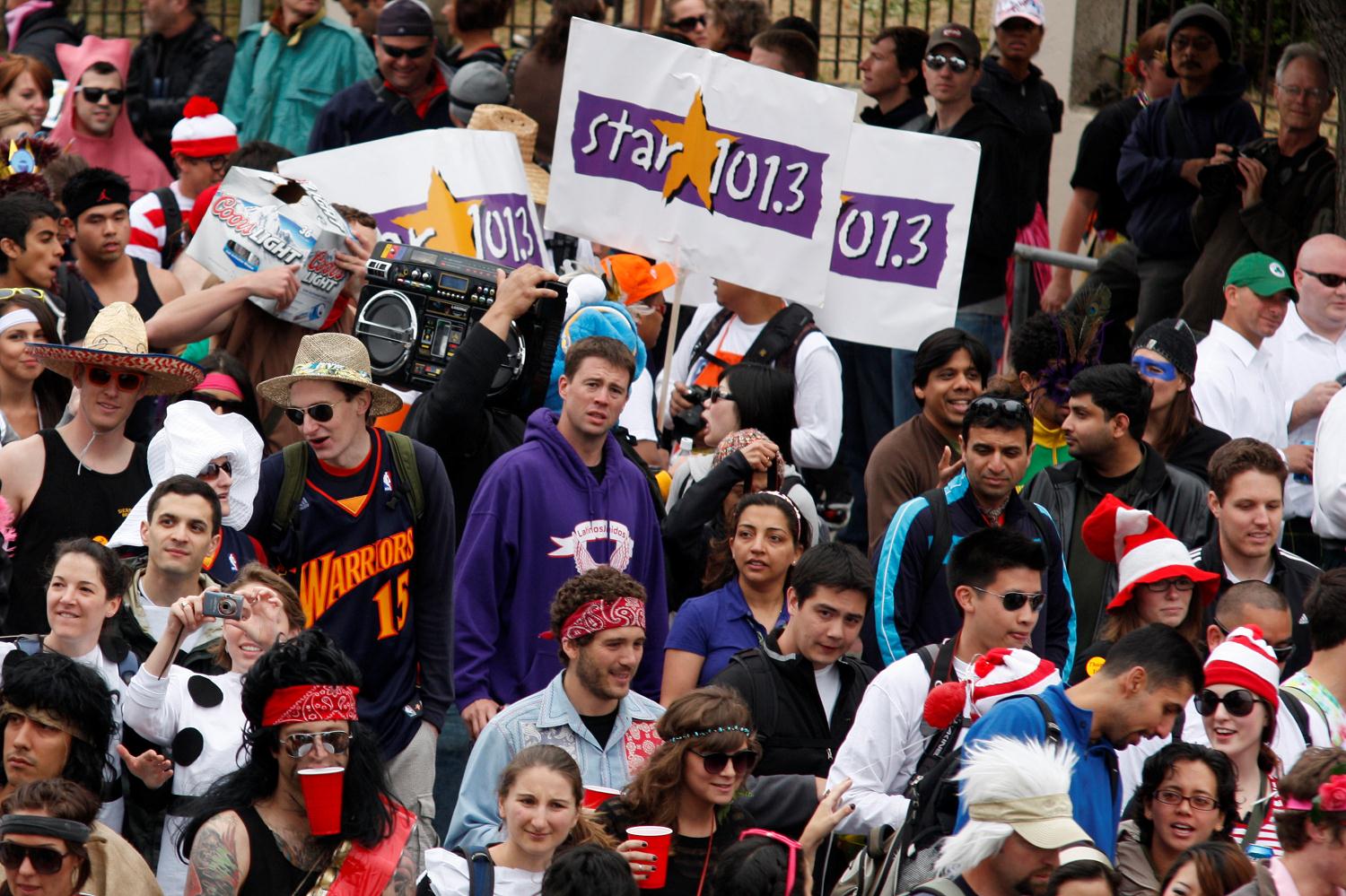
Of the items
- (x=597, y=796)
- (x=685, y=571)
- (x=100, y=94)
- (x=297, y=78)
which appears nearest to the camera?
(x=597, y=796)

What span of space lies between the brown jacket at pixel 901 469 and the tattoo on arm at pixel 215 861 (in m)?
3.21

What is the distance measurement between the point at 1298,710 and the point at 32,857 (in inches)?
150

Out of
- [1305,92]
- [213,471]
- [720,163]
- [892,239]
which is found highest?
[1305,92]

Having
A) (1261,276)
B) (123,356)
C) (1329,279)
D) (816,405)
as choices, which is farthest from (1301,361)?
(123,356)

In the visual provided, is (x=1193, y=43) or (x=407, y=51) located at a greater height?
(x=1193, y=43)

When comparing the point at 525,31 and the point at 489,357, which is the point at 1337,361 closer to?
the point at 489,357

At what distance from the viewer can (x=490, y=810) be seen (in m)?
5.87

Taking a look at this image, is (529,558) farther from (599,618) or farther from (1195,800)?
(1195,800)

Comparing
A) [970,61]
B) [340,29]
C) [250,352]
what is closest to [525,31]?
[340,29]

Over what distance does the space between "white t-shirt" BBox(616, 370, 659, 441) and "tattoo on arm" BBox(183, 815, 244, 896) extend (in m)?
3.64

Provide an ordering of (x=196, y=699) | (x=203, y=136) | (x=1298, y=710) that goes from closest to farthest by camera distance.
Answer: (x=196, y=699)
(x=1298, y=710)
(x=203, y=136)

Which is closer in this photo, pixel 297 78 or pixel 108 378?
pixel 108 378

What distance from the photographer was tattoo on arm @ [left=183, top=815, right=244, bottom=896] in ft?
16.7

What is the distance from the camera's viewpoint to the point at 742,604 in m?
6.95
